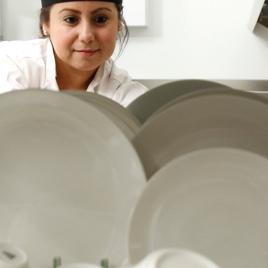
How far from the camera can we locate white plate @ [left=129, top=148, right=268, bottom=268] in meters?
0.53

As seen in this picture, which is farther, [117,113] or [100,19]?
[100,19]

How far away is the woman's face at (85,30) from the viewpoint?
99 centimetres

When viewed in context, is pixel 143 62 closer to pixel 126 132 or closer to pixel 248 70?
pixel 248 70

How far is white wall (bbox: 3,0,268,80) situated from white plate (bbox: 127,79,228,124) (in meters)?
1.65

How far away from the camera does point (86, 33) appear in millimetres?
983

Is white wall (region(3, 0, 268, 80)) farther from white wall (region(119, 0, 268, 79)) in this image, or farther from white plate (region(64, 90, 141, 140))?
white plate (region(64, 90, 141, 140))

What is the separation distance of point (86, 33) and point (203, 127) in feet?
1.52

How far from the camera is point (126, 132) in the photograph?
0.61 metres

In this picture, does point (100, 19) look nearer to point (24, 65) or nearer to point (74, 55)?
point (74, 55)

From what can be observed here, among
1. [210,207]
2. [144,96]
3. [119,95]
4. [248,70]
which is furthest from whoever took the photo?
[248,70]

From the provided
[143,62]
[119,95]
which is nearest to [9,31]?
[143,62]

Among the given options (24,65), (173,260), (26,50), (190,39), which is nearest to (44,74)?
(24,65)

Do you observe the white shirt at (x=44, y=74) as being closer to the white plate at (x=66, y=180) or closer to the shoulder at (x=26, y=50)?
the shoulder at (x=26, y=50)

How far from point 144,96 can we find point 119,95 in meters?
0.40
